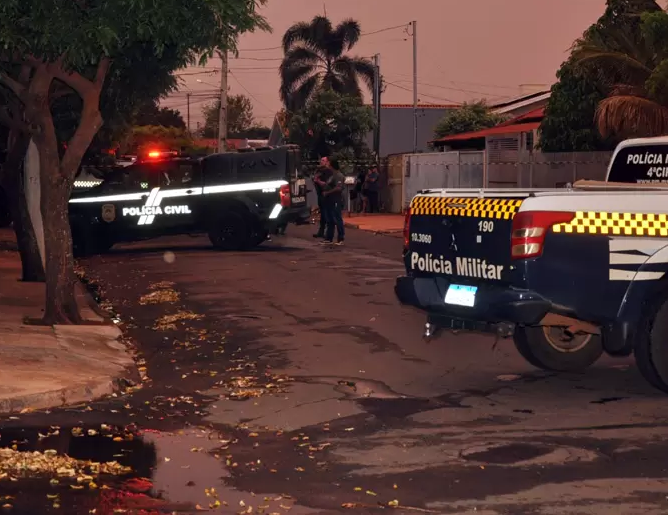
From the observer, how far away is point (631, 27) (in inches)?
1047

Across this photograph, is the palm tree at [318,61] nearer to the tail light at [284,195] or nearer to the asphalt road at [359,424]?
the tail light at [284,195]

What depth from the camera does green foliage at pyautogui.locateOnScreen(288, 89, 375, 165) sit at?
46375 millimetres

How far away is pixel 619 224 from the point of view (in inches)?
341

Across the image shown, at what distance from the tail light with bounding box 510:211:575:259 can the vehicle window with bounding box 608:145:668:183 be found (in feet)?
9.37

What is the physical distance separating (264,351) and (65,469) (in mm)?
4729

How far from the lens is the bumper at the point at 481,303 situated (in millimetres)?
8570

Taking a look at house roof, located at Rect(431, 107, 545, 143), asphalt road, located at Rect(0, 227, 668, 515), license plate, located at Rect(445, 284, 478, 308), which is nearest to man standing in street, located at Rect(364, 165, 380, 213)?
house roof, located at Rect(431, 107, 545, 143)

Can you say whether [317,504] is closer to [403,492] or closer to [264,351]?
[403,492]

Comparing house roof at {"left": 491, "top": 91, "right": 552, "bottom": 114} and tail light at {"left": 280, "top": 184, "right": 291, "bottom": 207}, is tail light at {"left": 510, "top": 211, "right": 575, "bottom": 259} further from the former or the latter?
house roof at {"left": 491, "top": 91, "right": 552, "bottom": 114}

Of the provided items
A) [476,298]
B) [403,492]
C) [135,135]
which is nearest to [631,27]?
[476,298]

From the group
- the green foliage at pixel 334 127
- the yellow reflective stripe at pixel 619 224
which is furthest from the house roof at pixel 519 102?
the yellow reflective stripe at pixel 619 224

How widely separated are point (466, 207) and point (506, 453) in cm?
265

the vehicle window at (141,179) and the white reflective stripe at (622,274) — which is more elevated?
the vehicle window at (141,179)

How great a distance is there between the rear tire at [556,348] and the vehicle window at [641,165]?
185 cm
